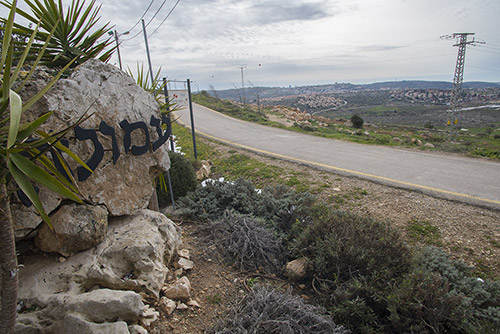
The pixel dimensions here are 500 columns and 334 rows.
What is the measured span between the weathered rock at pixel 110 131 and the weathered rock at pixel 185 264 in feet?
2.81

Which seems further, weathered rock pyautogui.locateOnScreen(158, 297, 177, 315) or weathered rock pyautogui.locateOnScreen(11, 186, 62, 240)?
weathered rock pyautogui.locateOnScreen(158, 297, 177, 315)

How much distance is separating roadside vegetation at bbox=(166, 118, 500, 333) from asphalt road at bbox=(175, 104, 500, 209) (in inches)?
64.7

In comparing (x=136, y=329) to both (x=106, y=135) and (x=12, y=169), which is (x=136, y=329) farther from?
(x=106, y=135)

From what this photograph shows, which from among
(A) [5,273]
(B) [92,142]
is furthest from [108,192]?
(A) [5,273]

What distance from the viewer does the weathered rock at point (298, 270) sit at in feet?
12.8

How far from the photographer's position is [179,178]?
6.05 meters

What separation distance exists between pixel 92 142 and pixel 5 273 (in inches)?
62.9

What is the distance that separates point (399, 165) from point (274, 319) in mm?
6846

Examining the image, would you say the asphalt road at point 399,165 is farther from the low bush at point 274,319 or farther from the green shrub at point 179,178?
the low bush at point 274,319

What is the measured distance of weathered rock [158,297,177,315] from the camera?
286 cm

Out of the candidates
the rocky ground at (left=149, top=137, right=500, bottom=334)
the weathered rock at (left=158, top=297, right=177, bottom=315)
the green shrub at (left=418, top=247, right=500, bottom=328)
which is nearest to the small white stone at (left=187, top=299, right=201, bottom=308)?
the rocky ground at (left=149, top=137, right=500, bottom=334)

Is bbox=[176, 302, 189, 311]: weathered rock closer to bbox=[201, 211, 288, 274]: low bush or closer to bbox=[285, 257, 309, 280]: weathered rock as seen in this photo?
bbox=[201, 211, 288, 274]: low bush

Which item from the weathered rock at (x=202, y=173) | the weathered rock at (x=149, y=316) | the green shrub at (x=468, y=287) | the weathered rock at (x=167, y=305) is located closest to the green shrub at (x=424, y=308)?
the green shrub at (x=468, y=287)

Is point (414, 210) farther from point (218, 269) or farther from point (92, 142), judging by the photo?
point (92, 142)
